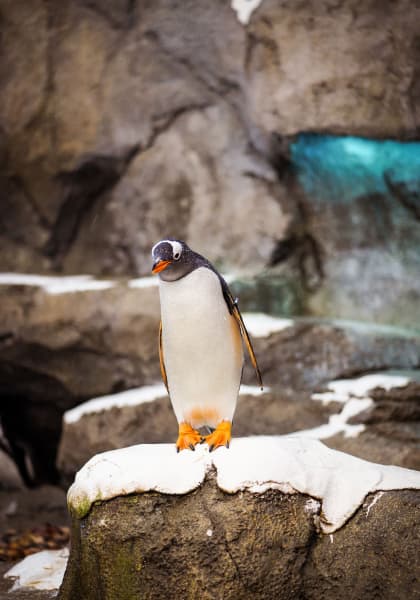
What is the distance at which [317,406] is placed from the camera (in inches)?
190

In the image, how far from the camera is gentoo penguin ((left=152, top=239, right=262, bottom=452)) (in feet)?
10.6

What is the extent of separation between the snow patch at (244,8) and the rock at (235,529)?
12.3 feet

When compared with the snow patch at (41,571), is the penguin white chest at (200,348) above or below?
above

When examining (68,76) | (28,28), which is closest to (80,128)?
(68,76)

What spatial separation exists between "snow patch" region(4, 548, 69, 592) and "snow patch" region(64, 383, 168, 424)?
1.11 m

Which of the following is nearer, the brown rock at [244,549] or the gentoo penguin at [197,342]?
the brown rock at [244,549]

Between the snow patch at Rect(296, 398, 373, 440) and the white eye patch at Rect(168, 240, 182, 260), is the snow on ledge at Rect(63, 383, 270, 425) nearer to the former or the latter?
the snow patch at Rect(296, 398, 373, 440)

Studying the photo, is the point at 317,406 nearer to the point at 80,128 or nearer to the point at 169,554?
the point at 169,554

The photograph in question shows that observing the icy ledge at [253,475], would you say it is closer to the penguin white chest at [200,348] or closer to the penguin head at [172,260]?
the penguin white chest at [200,348]

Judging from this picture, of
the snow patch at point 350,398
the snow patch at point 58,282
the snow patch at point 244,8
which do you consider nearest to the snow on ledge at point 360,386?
the snow patch at point 350,398

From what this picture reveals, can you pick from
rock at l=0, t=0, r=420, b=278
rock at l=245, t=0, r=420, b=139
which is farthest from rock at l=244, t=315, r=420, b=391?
rock at l=245, t=0, r=420, b=139

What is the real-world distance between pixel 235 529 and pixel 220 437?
47cm

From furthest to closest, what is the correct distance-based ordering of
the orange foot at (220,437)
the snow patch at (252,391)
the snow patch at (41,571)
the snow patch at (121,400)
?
the snow patch at (121,400) < the snow patch at (252,391) < the snow patch at (41,571) < the orange foot at (220,437)

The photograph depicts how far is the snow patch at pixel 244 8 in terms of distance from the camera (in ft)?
18.1
